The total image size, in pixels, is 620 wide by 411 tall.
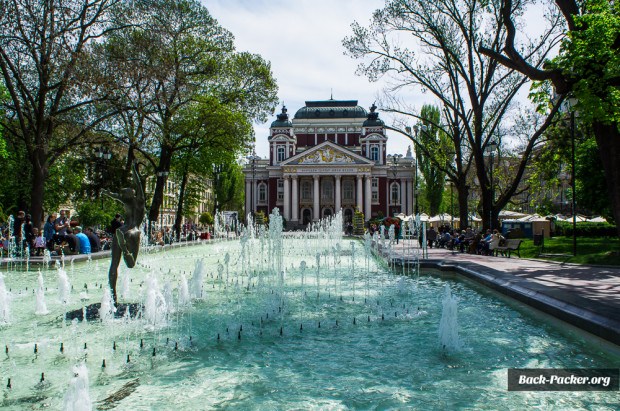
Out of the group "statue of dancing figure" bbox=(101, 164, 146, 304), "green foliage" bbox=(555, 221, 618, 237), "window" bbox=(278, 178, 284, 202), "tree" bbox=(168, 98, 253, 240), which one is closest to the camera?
"statue of dancing figure" bbox=(101, 164, 146, 304)

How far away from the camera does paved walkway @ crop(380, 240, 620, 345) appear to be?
5.49 metres

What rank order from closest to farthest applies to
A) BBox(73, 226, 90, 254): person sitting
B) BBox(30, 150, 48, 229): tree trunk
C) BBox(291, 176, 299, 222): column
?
BBox(73, 226, 90, 254): person sitting, BBox(30, 150, 48, 229): tree trunk, BBox(291, 176, 299, 222): column

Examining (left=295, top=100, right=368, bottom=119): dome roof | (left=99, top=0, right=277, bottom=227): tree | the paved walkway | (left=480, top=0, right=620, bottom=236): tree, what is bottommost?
the paved walkway

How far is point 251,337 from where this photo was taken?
20.3ft

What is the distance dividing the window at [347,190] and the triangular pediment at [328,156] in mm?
3566

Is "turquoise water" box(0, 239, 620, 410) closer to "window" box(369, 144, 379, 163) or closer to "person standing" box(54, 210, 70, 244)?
"person standing" box(54, 210, 70, 244)

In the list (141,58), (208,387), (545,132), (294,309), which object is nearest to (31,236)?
(141,58)

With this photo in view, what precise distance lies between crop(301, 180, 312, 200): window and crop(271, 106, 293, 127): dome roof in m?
9.50

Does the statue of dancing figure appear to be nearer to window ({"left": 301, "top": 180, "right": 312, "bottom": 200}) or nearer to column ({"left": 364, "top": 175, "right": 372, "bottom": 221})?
column ({"left": 364, "top": 175, "right": 372, "bottom": 221})

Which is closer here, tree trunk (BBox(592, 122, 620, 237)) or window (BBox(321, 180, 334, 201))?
tree trunk (BBox(592, 122, 620, 237))

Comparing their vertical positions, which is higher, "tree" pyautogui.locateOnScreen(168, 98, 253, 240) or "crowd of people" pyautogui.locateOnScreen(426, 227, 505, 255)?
"tree" pyautogui.locateOnScreen(168, 98, 253, 240)

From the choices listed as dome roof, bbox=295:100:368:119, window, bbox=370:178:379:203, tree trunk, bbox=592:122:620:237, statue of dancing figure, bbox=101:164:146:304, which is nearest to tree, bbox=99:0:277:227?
statue of dancing figure, bbox=101:164:146:304

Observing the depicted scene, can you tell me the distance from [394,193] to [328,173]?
9.80m

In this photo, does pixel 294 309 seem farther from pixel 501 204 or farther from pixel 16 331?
pixel 501 204
